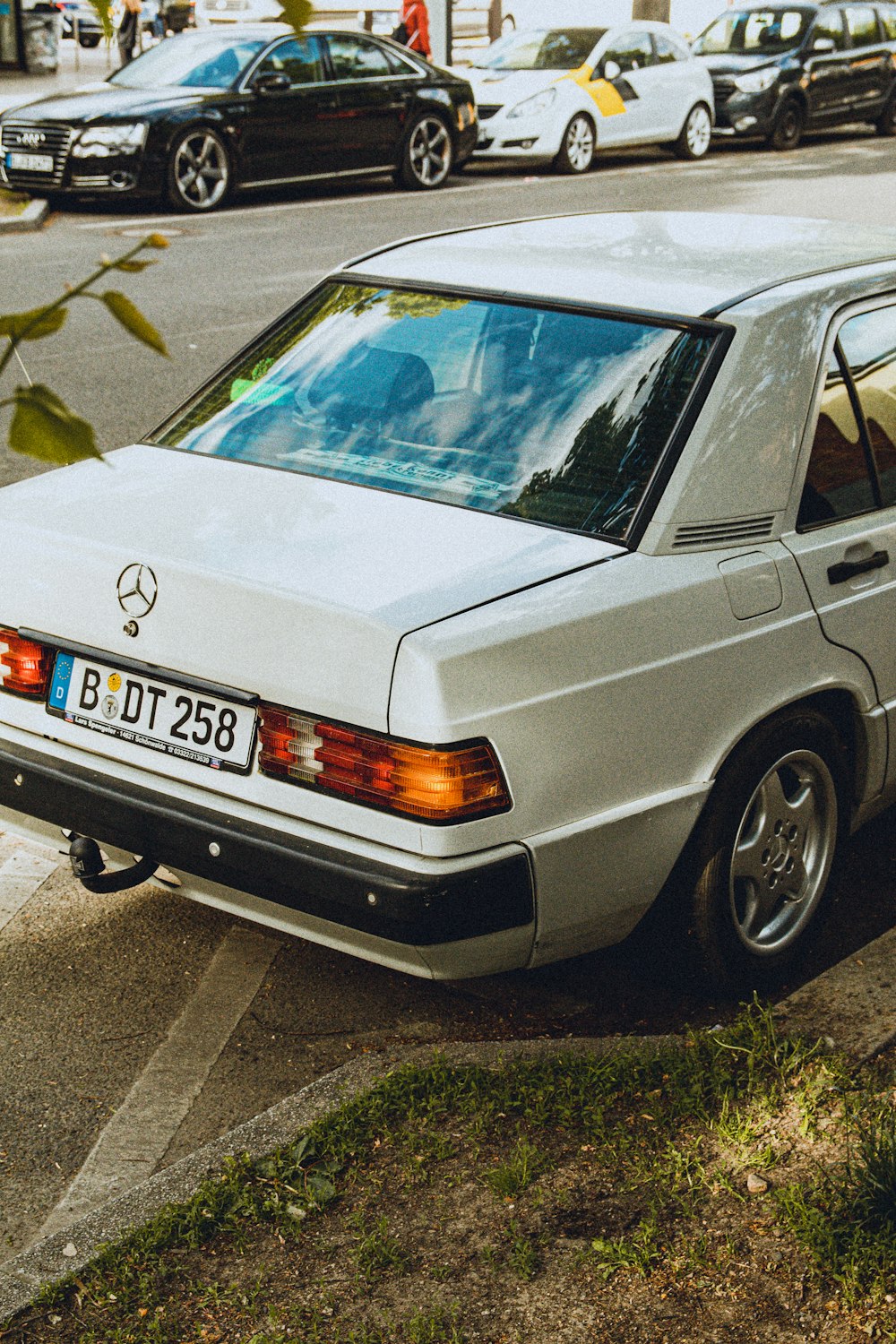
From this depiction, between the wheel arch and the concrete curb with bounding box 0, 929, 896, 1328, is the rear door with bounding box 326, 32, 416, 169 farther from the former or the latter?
the concrete curb with bounding box 0, 929, 896, 1328

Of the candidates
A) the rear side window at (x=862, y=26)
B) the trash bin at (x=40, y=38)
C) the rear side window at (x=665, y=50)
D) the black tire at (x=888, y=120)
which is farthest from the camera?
the trash bin at (x=40, y=38)

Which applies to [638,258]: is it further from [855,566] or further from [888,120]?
[888,120]

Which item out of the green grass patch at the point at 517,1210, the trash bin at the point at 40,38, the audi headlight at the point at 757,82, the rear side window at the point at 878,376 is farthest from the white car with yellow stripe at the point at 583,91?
the green grass patch at the point at 517,1210

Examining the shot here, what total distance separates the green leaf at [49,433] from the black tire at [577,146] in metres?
18.7

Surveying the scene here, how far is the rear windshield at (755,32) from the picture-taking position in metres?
22.1

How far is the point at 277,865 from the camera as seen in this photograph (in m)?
2.98

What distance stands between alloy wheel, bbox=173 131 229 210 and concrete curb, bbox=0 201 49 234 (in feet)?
4.64

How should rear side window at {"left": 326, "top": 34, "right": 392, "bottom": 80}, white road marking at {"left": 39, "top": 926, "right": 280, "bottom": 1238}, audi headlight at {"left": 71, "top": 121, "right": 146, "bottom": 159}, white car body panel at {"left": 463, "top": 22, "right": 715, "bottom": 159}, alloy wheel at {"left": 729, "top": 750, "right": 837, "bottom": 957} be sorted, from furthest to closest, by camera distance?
white car body panel at {"left": 463, "top": 22, "right": 715, "bottom": 159}, rear side window at {"left": 326, "top": 34, "right": 392, "bottom": 80}, audi headlight at {"left": 71, "top": 121, "right": 146, "bottom": 159}, alloy wheel at {"left": 729, "top": 750, "right": 837, "bottom": 957}, white road marking at {"left": 39, "top": 926, "right": 280, "bottom": 1238}

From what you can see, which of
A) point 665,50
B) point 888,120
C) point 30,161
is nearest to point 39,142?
point 30,161

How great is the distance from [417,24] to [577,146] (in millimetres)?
4417

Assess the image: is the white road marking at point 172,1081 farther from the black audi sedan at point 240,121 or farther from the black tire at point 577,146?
the black tire at point 577,146

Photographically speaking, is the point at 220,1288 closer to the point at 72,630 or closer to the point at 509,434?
the point at 72,630

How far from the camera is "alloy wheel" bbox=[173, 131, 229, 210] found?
48.6ft

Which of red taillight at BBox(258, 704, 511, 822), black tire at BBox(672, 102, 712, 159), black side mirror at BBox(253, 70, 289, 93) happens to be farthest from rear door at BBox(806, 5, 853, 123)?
red taillight at BBox(258, 704, 511, 822)
